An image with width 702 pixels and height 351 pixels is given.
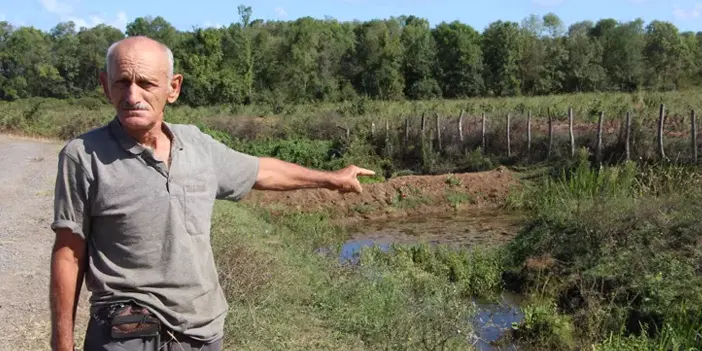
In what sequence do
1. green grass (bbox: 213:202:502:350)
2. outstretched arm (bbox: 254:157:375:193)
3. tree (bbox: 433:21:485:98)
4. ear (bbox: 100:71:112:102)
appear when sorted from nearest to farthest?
ear (bbox: 100:71:112:102) < outstretched arm (bbox: 254:157:375:193) < green grass (bbox: 213:202:502:350) < tree (bbox: 433:21:485:98)

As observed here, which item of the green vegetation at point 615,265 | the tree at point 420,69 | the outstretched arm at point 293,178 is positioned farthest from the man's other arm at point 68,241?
the tree at point 420,69

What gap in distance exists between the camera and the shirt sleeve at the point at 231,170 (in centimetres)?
251

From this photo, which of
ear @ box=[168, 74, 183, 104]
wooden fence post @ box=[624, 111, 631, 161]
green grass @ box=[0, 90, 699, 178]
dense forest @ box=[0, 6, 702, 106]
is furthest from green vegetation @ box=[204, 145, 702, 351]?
dense forest @ box=[0, 6, 702, 106]

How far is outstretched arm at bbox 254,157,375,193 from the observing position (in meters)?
2.67

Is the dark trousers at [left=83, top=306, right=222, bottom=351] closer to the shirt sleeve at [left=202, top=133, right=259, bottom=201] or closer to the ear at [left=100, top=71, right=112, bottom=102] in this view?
the shirt sleeve at [left=202, top=133, right=259, bottom=201]

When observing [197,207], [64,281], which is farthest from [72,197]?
[197,207]

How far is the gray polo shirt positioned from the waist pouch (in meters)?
0.03

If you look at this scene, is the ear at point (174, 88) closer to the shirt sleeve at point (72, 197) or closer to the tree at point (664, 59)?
the shirt sleeve at point (72, 197)

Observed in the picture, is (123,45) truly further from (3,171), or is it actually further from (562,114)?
(562,114)

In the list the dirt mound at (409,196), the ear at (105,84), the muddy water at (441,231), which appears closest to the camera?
the ear at (105,84)

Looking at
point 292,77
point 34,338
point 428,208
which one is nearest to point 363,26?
point 292,77

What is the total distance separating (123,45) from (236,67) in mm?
49803

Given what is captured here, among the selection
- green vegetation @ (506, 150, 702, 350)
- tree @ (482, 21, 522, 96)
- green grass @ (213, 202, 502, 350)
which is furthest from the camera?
tree @ (482, 21, 522, 96)

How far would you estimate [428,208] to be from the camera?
17359mm
